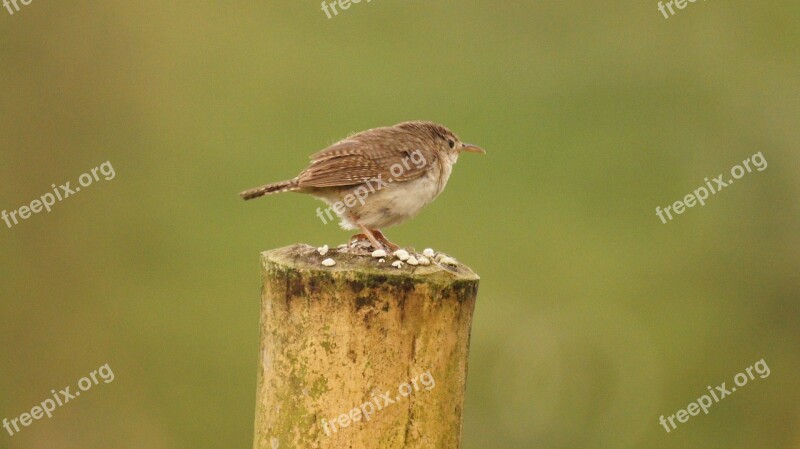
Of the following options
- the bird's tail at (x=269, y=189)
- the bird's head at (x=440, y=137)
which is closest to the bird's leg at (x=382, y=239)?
the bird's tail at (x=269, y=189)

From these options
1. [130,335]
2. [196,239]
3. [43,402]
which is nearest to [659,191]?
[196,239]

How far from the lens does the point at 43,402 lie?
22.4ft

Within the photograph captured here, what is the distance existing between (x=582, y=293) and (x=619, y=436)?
1124 mm

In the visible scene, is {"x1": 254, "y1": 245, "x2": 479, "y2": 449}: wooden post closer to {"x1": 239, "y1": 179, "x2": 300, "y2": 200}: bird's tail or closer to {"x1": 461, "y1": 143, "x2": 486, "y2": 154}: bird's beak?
{"x1": 239, "y1": 179, "x2": 300, "y2": 200}: bird's tail

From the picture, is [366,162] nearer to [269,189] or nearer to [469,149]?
[269,189]

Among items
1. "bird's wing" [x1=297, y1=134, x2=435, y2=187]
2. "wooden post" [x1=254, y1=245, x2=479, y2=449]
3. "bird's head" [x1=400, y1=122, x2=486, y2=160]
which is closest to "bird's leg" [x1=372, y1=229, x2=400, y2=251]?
"bird's wing" [x1=297, y1=134, x2=435, y2=187]

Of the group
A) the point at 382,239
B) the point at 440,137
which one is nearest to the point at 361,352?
the point at 382,239

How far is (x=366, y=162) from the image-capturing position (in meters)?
4.30

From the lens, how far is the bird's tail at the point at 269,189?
393 cm

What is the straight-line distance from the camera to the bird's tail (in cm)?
393

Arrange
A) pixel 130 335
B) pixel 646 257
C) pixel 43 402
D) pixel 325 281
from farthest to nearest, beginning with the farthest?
pixel 646 257 < pixel 130 335 < pixel 43 402 < pixel 325 281

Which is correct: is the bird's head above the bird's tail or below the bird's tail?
below

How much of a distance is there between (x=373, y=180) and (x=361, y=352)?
1.75 m

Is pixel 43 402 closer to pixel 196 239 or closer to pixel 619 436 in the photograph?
pixel 196 239
